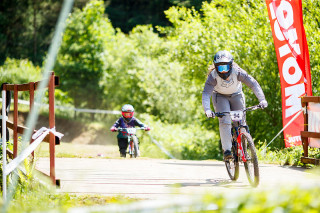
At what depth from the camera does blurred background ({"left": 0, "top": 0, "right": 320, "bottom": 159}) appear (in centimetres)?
1873

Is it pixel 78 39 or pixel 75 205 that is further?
pixel 78 39

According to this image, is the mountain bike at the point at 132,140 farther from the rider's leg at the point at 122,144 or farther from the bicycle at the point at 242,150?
the bicycle at the point at 242,150

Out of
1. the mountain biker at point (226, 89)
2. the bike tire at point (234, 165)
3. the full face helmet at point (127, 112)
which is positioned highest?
the mountain biker at point (226, 89)

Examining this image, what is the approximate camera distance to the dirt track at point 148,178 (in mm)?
6105

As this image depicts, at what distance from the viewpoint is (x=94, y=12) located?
3706 cm

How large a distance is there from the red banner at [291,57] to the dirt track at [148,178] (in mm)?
2109

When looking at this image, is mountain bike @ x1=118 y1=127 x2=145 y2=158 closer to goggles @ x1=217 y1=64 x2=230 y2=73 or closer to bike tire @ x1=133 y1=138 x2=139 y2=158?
bike tire @ x1=133 y1=138 x2=139 y2=158

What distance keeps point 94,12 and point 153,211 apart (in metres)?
34.9

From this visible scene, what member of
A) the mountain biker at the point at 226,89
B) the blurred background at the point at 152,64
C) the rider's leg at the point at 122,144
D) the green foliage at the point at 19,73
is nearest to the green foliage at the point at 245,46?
the blurred background at the point at 152,64

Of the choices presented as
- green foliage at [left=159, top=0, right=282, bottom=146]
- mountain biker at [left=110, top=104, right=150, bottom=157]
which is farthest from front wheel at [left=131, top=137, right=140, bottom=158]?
green foliage at [left=159, top=0, right=282, bottom=146]

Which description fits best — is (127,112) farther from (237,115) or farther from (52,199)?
(52,199)

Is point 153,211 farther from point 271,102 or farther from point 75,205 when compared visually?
point 271,102

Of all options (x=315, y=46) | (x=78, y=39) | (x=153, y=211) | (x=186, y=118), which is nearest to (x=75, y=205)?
(x=153, y=211)

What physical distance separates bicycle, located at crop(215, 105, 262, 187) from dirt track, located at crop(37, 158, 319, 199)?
0.15 m
